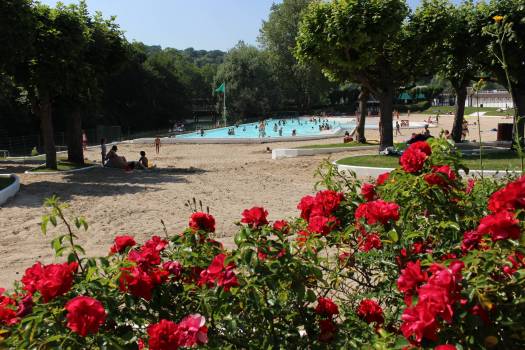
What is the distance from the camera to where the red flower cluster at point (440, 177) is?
2.83 meters

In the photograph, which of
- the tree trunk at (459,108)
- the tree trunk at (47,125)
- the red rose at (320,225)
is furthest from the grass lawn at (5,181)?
the tree trunk at (459,108)

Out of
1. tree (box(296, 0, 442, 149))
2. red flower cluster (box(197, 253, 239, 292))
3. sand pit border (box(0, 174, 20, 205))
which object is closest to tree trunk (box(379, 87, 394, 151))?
tree (box(296, 0, 442, 149))

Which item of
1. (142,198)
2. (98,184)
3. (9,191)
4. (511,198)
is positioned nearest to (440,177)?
(511,198)

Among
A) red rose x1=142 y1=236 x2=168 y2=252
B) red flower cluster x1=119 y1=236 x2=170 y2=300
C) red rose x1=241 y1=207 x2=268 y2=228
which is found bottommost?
red flower cluster x1=119 y1=236 x2=170 y2=300

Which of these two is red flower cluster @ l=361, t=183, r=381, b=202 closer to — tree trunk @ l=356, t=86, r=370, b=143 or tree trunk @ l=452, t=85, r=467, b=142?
tree trunk @ l=452, t=85, r=467, b=142

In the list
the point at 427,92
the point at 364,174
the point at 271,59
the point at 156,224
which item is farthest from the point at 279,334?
the point at 427,92

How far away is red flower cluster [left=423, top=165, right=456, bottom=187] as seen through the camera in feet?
9.30

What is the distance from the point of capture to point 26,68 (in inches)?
718

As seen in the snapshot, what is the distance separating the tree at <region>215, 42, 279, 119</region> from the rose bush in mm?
63199

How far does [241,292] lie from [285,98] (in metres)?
71.3

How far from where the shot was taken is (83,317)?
6.44 ft

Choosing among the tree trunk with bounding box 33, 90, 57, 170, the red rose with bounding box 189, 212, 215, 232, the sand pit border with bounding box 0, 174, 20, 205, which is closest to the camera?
the red rose with bounding box 189, 212, 215, 232

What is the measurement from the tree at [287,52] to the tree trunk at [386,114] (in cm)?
4692

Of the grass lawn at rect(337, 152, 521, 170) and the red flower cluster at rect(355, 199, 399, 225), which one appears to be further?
the grass lawn at rect(337, 152, 521, 170)
